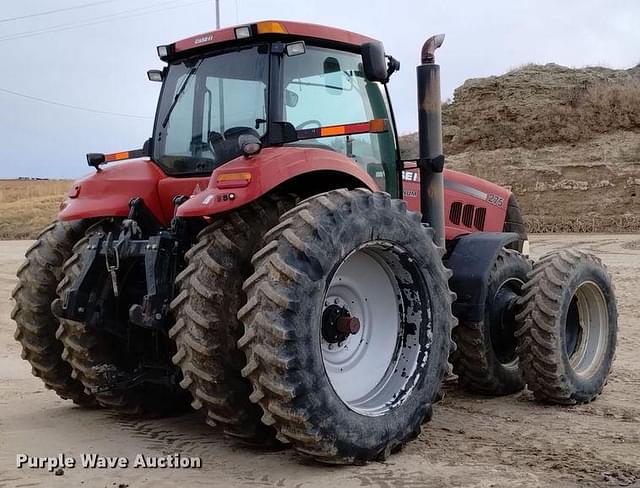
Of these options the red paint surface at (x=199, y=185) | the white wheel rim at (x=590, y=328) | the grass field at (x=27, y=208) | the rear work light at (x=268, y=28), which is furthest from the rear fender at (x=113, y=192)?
the grass field at (x=27, y=208)

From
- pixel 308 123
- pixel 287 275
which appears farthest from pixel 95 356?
pixel 308 123

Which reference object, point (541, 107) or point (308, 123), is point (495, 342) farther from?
point (541, 107)

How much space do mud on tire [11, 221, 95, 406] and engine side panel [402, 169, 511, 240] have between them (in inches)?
100

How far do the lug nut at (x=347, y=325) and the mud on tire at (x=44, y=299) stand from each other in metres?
1.98

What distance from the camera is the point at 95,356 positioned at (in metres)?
4.79

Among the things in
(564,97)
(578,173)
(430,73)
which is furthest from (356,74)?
(564,97)

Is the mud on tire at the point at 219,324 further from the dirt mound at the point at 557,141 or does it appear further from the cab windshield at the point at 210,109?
the dirt mound at the point at 557,141

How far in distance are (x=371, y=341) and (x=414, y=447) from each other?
67cm

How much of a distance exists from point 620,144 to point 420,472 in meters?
20.7

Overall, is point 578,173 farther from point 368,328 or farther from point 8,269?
point 368,328

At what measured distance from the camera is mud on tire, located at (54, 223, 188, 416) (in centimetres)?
475

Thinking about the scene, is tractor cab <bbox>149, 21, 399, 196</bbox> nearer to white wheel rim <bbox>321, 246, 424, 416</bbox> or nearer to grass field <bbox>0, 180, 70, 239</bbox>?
white wheel rim <bbox>321, 246, 424, 416</bbox>

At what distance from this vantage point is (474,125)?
82.9ft

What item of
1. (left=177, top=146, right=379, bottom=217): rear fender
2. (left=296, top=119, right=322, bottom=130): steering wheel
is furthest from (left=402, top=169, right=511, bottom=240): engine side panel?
(left=177, top=146, right=379, bottom=217): rear fender
